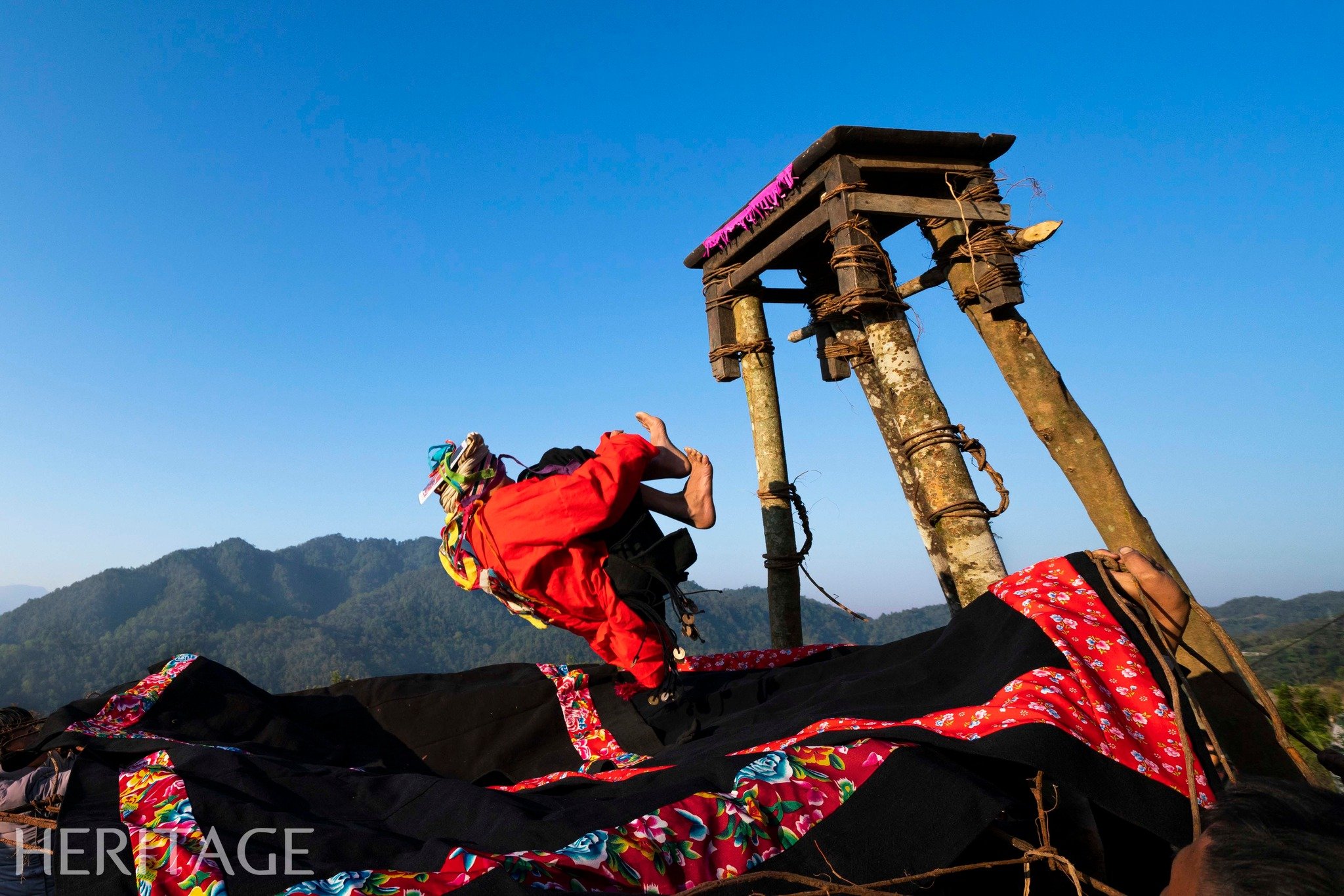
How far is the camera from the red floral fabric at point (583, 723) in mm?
3277

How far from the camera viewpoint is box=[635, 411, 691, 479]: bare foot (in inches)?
136

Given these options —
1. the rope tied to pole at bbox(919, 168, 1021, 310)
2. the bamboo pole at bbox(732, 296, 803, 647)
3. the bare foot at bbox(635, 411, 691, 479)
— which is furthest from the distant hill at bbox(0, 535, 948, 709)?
the bare foot at bbox(635, 411, 691, 479)

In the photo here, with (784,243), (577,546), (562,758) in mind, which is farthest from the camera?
(784,243)

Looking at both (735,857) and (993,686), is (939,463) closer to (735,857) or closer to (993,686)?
(993,686)

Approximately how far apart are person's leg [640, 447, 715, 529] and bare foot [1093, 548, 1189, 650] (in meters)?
1.75

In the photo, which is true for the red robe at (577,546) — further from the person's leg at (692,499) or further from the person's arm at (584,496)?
the person's leg at (692,499)

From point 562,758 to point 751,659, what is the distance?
3.99 feet

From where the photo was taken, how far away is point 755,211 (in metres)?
4.79

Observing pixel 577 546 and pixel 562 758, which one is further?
pixel 562 758

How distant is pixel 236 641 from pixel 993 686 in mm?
84617

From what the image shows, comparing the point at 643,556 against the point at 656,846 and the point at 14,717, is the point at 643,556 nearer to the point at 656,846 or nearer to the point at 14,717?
the point at 656,846

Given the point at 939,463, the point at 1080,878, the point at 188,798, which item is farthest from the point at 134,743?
the point at 939,463

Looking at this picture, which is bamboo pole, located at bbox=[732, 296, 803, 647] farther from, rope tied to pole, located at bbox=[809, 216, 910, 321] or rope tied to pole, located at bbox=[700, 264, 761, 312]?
rope tied to pole, located at bbox=[809, 216, 910, 321]

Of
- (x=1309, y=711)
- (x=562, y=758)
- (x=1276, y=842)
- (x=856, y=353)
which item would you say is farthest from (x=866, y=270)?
(x=1276, y=842)
